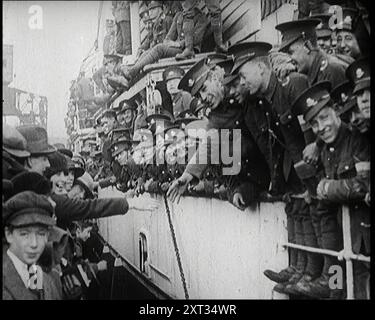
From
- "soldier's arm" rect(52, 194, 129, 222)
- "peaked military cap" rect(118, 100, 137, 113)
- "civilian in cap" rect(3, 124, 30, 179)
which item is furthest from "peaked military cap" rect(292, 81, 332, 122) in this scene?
"civilian in cap" rect(3, 124, 30, 179)

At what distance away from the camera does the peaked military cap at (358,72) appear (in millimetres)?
2230

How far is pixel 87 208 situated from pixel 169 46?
110 centimetres

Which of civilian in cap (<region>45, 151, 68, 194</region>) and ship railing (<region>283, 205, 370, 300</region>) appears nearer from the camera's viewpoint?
ship railing (<region>283, 205, 370, 300</region>)

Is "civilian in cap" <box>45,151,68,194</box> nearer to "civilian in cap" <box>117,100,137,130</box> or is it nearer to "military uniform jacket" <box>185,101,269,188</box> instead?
"civilian in cap" <box>117,100,137,130</box>

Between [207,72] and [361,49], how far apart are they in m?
0.82

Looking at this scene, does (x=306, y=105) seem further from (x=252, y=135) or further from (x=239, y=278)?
(x=239, y=278)

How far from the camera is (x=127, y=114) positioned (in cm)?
291

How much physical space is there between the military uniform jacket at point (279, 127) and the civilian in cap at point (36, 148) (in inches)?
46.3

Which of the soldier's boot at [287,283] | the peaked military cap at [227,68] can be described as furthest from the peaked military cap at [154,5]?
the soldier's boot at [287,283]

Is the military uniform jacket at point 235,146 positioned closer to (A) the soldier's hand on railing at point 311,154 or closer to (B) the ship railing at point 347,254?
(A) the soldier's hand on railing at point 311,154

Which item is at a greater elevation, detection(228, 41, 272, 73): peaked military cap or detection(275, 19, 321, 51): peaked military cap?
detection(275, 19, 321, 51): peaked military cap

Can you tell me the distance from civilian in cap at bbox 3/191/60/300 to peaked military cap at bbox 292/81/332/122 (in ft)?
4.84

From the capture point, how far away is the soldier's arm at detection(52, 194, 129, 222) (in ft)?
8.80

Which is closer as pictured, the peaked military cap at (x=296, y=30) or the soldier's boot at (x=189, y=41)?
the peaked military cap at (x=296, y=30)
